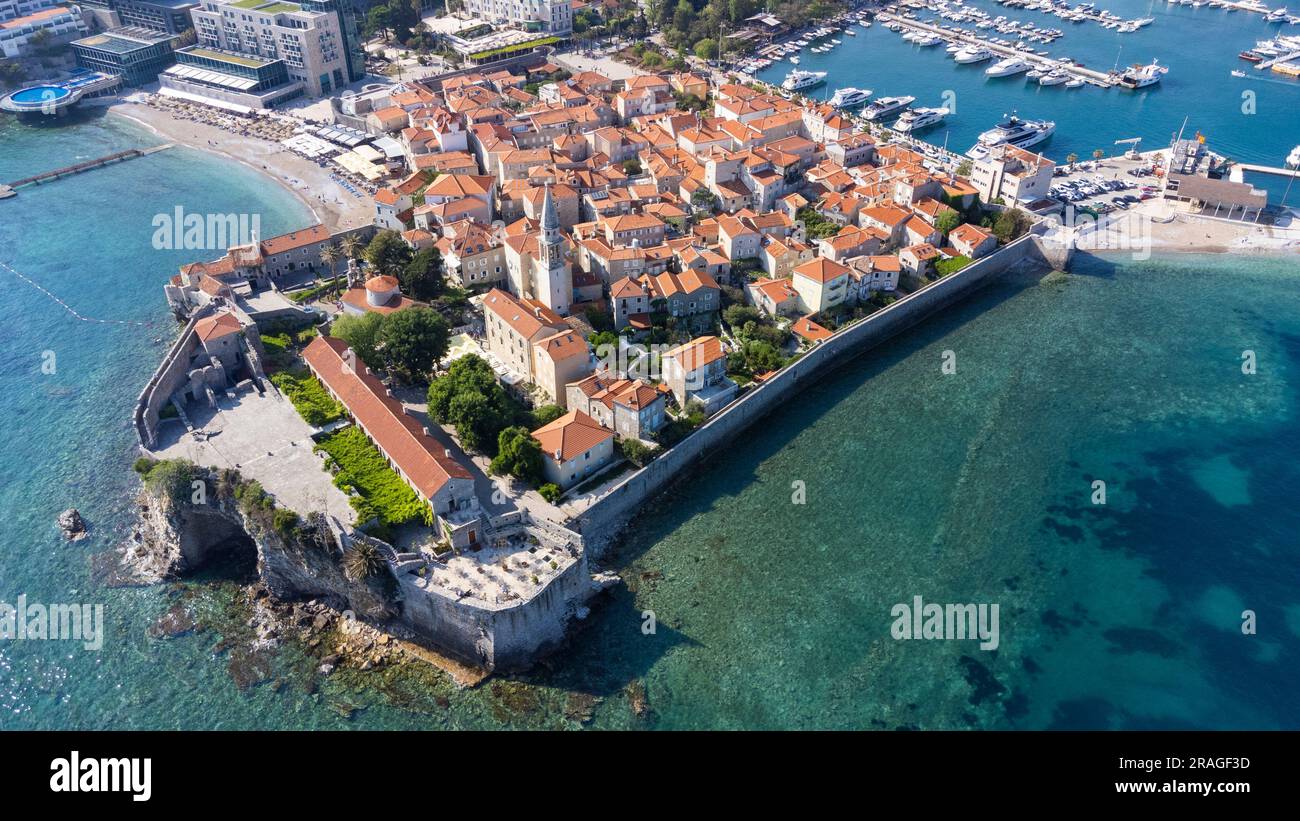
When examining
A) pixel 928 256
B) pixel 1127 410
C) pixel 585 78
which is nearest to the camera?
pixel 1127 410

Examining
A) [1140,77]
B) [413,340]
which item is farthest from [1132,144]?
[413,340]

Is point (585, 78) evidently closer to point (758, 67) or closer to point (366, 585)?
point (758, 67)

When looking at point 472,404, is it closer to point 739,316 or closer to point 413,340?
point 413,340

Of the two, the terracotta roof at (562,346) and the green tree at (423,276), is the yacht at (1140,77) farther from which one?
the green tree at (423,276)

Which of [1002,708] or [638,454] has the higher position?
[638,454]

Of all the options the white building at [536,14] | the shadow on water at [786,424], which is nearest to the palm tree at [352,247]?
the shadow on water at [786,424]

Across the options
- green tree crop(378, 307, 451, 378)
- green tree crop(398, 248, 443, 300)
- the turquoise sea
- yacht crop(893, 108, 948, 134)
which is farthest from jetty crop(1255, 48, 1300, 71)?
green tree crop(378, 307, 451, 378)

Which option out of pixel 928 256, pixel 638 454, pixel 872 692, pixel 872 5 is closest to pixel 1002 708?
pixel 872 692
